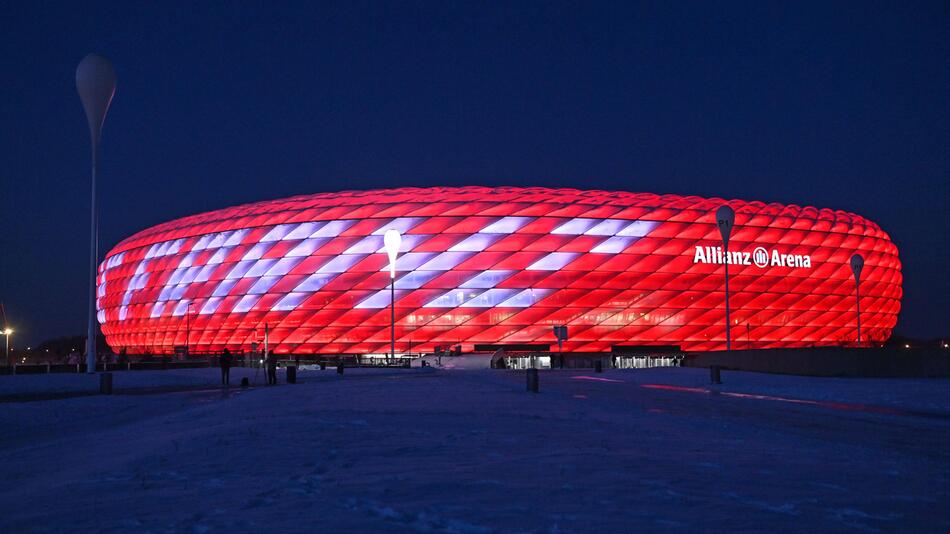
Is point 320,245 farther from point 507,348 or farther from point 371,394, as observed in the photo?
point 371,394

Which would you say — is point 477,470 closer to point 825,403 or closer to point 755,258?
point 825,403

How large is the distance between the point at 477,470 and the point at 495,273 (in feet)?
170

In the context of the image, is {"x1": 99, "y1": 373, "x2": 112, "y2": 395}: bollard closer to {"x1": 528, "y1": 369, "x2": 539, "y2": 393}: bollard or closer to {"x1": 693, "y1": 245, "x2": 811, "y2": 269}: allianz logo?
{"x1": 528, "y1": 369, "x2": 539, "y2": 393}: bollard

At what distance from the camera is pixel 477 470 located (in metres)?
6.48

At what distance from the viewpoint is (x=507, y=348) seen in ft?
189

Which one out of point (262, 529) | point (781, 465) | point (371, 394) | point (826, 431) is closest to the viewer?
point (262, 529)

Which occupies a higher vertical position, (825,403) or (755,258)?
(755,258)

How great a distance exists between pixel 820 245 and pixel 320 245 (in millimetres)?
37546

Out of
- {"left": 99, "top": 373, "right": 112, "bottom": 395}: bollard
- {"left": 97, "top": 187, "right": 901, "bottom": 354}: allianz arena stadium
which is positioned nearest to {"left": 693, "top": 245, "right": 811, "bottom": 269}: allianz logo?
{"left": 97, "top": 187, "right": 901, "bottom": 354}: allianz arena stadium

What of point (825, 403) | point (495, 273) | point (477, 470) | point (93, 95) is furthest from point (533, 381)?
point (495, 273)

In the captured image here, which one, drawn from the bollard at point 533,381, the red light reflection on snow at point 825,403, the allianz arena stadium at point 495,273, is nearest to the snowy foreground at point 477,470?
the red light reflection on snow at point 825,403

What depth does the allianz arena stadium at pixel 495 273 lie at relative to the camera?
2292 inches

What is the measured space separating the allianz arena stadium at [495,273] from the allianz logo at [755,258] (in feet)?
0.33

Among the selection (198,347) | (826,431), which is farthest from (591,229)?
(826,431)
